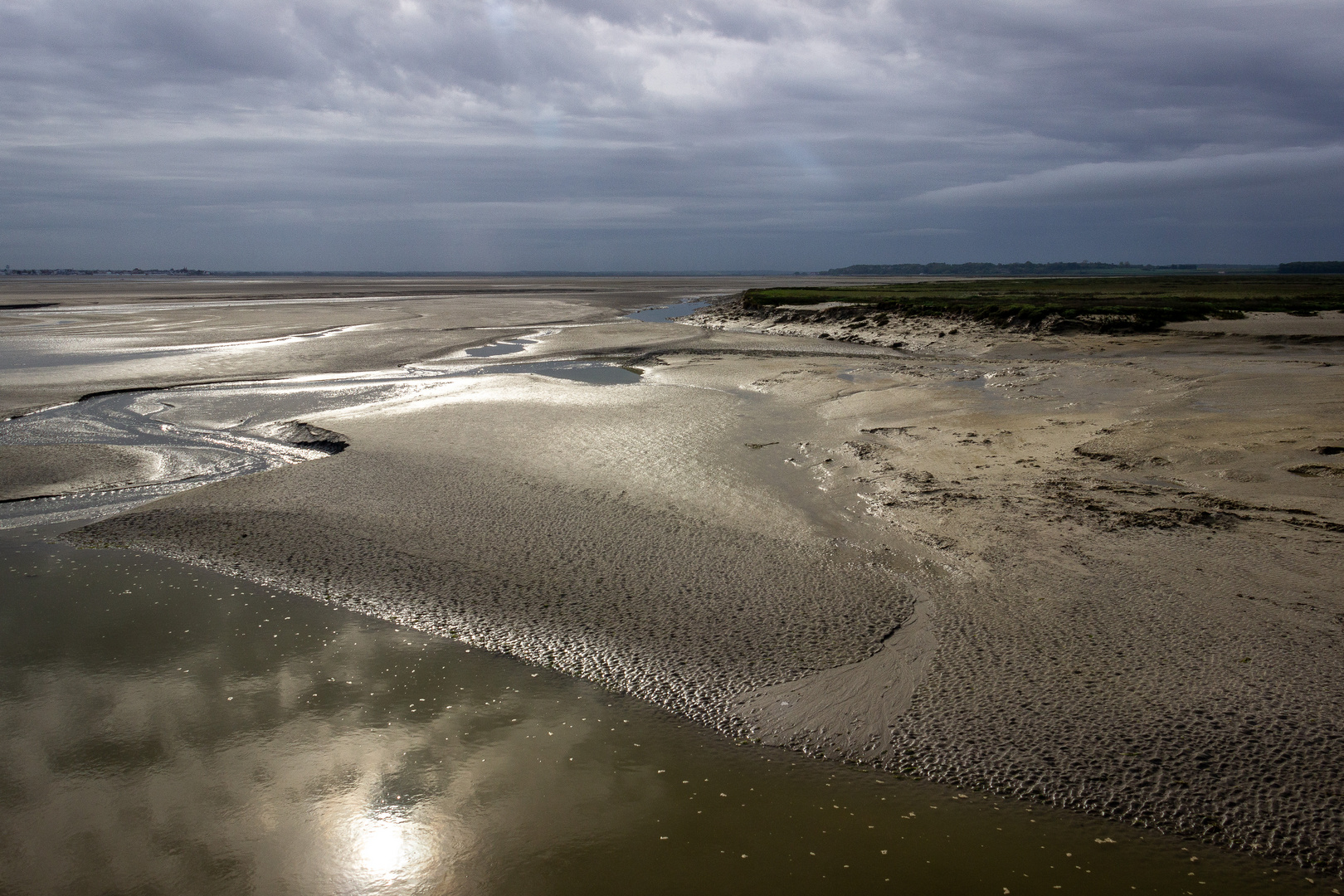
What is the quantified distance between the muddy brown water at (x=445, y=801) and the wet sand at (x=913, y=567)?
1.15 ft

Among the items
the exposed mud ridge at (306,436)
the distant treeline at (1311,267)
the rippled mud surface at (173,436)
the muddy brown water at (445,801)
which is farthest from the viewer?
the distant treeline at (1311,267)

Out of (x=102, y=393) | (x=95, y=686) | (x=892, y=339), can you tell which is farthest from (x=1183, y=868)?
(x=892, y=339)

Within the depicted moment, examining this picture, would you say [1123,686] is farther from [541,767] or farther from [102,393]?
[102,393]

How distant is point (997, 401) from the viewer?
55.2ft

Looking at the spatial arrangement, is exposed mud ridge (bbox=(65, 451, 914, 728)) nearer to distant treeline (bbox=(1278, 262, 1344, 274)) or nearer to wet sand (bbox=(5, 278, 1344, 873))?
wet sand (bbox=(5, 278, 1344, 873))

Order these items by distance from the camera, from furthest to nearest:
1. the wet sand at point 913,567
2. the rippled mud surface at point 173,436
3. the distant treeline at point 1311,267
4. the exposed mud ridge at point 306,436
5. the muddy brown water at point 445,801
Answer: the distant treeline at point 1311,267, the exposed mud ridge at point 306,436, the rippled mud surface at point 173,436, the wet sand at point 913,567, the muddy brown water at point 445,801

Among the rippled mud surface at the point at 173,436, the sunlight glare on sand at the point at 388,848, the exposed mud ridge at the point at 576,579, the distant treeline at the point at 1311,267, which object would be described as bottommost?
the sunlight glare on sand at the point at 388,848

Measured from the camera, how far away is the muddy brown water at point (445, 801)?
13.9 ft

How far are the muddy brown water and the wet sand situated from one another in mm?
352

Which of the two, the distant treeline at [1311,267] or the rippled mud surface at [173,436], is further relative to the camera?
the distant treeline at [1311,267]

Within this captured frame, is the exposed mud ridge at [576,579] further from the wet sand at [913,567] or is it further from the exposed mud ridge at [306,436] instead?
the exposed mud ridge at [306,436]

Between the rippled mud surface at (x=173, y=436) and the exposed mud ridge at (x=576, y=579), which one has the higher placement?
the rippled mud surface at (x=173, y=436)

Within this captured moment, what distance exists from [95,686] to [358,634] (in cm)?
185

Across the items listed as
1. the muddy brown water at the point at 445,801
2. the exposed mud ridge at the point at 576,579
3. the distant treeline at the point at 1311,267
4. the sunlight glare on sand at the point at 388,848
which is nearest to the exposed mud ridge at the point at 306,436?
the exposed mud ridge at the point at 576,579
